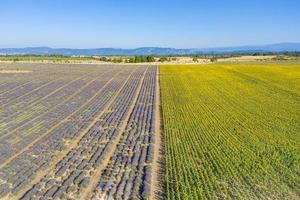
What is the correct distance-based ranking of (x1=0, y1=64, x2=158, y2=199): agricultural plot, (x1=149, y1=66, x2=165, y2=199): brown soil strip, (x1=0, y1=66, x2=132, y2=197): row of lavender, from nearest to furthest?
(x1=149, y1=66, x2=165, y2=199): brown soil strip < (x1=0, y1=64, x2=158, y2=199): agricultural plot < (x1=0, y1=66, x2=132, y2=197): row of lavender

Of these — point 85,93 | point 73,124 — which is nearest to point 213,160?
point 73,124

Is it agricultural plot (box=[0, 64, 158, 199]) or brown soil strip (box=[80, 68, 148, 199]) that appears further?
agricultural plot (box=[0, 64, 158, 199])

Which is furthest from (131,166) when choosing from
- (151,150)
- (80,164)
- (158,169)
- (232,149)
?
(232,149)

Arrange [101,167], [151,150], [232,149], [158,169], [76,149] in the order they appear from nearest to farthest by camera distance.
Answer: [158,169]
[101,167]
[232,149]
[151,150]
[76,149]

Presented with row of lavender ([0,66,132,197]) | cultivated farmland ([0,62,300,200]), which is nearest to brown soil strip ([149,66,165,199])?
cultivated farmland ([0,62,300,200])

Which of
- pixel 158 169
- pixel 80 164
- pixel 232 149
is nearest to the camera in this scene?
pixel 158 169

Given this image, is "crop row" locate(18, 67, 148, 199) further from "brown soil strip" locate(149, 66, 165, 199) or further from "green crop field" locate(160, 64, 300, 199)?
"green crop field" locate(160, 64, 300, 199)

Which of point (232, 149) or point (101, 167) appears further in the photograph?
point (232, 149)

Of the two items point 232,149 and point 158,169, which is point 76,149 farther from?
point 232,149

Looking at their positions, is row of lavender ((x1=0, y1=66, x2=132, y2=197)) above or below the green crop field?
below
